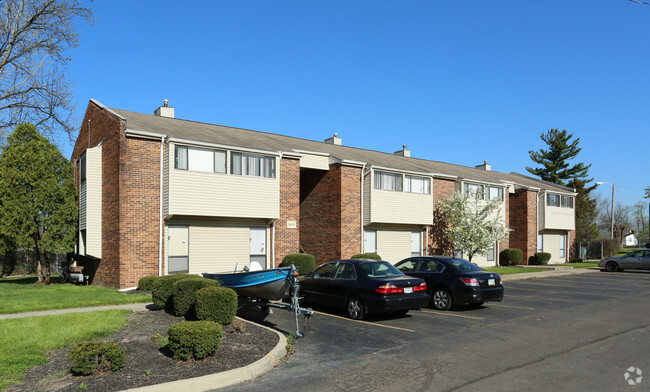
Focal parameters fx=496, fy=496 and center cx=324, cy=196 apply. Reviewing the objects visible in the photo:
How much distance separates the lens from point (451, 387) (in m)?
6.76

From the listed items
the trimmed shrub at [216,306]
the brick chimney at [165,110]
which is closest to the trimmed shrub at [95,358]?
the trimmed shrub at [216,306]

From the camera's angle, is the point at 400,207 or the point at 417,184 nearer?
the point at 400,207

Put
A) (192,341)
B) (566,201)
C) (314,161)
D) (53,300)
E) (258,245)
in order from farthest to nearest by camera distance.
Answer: (566,201), (314,161), (258,245), (53,300), (192,341)

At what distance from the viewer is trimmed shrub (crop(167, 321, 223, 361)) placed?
764 centimetres

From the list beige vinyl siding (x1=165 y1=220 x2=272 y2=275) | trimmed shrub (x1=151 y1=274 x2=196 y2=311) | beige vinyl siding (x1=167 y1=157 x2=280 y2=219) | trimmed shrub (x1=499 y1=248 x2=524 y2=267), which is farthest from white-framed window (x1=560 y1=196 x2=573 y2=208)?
Result: trimmed shrub (x1=151 y1=274 x2=196 y2=311)

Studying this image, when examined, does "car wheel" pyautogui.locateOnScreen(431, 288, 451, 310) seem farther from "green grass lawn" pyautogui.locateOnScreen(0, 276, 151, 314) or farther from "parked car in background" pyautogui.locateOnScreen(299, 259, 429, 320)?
"green grass lawn" pyautogui.locateOnScreen(0, 276, 151, 314)

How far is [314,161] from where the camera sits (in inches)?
965

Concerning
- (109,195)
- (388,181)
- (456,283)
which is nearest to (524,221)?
(388,181)

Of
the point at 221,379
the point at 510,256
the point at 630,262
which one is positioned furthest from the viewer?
the point at 510,256

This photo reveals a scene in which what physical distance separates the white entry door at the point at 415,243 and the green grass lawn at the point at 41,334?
63.1 feet

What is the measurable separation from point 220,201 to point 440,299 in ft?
32.0

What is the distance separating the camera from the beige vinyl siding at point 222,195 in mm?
18859

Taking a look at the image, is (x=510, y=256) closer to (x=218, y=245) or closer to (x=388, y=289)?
(x=218, y=245)

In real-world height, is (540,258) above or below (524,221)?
below
